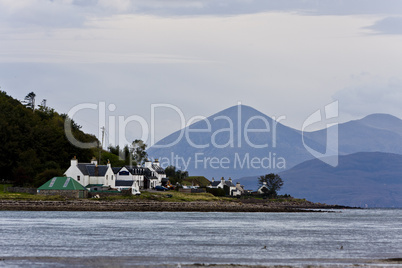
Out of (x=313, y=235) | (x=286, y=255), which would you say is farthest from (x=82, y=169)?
(x=286, y=255)

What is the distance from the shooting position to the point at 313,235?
202 ft

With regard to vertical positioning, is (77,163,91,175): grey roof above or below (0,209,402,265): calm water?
above

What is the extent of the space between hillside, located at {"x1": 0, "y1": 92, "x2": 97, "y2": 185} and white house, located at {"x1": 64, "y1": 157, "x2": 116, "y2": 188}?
2.21 metres

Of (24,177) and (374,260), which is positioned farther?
(24,177)

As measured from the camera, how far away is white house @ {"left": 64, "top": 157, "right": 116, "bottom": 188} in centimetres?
11181

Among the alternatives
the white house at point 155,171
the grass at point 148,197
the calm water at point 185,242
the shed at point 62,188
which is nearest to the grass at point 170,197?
the grass at point 148,197

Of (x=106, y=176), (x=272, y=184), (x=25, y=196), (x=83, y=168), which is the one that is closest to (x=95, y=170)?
(x=83, y=168)

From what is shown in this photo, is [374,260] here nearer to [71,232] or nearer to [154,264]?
[154,264]

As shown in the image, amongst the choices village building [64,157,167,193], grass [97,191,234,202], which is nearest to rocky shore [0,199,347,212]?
grass [97,191,234,202]

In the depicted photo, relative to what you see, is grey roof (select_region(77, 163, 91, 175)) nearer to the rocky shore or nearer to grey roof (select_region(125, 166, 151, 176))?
the rocky shore

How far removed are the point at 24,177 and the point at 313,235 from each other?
204 ft

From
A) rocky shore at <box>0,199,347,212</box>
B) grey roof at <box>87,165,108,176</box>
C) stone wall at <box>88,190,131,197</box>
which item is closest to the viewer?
rocky shore at <box>0,199,347,212</box>

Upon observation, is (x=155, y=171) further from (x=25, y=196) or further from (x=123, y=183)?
(x=25, y=196)

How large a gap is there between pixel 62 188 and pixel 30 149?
18.0 meters
